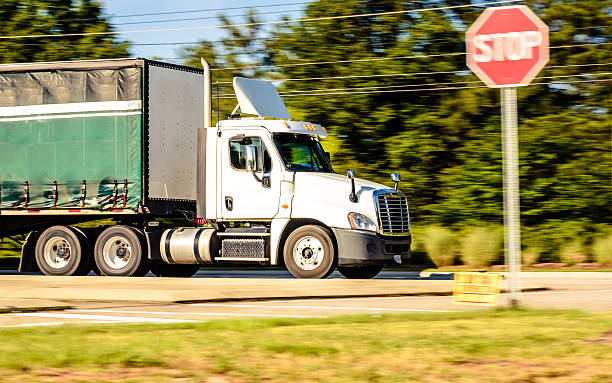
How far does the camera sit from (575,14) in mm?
32469

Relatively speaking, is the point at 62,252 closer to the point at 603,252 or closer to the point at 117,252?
the point at 117,252

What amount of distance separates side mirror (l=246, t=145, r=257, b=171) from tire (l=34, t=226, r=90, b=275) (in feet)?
13.3

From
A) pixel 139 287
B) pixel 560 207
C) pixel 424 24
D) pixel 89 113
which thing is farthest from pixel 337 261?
pixel 424 24

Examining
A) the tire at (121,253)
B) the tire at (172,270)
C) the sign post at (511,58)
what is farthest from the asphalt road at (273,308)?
the tire at (172,270)

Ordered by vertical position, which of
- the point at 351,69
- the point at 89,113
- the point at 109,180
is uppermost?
the point at 351,69

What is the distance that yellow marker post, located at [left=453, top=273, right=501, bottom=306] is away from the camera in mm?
11500

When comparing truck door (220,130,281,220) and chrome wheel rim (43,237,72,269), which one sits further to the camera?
chrome wheel rim (43,237,72,269)

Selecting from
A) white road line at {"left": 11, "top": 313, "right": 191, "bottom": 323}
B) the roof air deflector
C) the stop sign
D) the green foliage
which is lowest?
white road line at {"left": 11, "top": 313, "right": 191, "bottom": 323}

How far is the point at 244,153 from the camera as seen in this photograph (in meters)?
19.2

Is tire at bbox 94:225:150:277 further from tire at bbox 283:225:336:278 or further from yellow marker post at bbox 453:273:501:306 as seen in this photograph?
yellow marker post at bbox 453:273:501:306

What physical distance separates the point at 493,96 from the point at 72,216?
628 inches

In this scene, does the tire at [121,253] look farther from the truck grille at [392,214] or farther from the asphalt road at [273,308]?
the asphalt road at [273,308]

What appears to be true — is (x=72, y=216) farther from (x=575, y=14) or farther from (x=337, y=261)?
(x=575, y=14)

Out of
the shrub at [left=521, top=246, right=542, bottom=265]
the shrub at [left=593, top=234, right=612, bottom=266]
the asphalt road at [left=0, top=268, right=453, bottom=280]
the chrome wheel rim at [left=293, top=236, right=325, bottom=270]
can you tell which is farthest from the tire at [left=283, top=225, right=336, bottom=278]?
the shrub at [left=593, top=234, right=612, bottom=266]
